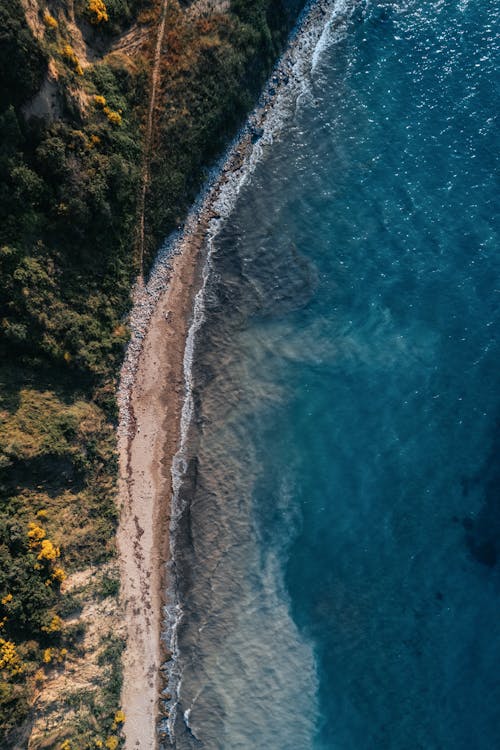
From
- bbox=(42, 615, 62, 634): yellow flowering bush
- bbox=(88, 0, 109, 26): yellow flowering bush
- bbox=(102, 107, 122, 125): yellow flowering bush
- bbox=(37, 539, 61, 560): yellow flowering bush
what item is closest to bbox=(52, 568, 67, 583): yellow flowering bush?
bbox=(37, 539, 61, 560): yellow flowering bush

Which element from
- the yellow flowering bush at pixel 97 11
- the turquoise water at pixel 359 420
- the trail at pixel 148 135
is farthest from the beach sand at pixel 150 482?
the yellow flowering bush at pixel 97 11

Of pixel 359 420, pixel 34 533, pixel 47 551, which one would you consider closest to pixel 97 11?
pixel 359 420

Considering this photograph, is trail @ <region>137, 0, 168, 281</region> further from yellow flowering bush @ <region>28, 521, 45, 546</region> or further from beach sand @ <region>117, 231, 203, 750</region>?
yellow flowering bush @ <region>28, 521, 45, 546</region>

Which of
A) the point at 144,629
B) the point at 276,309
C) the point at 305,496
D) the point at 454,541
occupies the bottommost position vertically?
the point at 454,541

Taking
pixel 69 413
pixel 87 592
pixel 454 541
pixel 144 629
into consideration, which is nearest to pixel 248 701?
pixel 144 629

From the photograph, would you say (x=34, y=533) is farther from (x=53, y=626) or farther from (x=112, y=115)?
(x=112, y=115)

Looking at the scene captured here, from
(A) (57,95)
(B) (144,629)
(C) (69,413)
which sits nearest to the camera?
(A) (57,95)

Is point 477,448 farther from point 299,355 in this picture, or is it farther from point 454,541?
point 299,355
